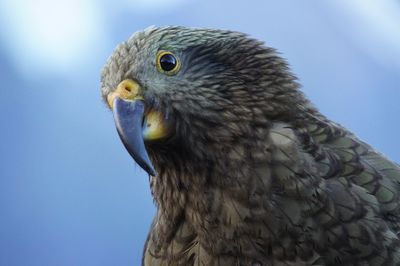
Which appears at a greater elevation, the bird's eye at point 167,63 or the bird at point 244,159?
the bird's eye at point 167,63

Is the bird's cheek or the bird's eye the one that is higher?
the bird's eye

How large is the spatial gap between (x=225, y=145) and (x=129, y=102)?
216mm

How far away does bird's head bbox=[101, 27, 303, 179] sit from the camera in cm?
120

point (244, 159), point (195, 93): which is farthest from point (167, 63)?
point (244, 159)

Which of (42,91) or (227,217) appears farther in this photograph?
(42,91)

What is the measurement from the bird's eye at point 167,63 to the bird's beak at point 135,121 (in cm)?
6

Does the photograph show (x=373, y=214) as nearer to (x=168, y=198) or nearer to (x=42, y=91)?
(x=168, y=198)

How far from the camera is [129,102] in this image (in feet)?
3.84

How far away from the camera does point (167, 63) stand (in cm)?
123

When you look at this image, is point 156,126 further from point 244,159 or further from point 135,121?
point 244,159

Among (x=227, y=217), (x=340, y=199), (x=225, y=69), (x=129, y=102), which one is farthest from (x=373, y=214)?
(x=129, y=102)

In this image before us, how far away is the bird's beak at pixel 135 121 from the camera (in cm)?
113

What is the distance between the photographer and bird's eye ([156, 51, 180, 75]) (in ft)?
4.02

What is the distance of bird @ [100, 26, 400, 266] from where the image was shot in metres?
1.20
